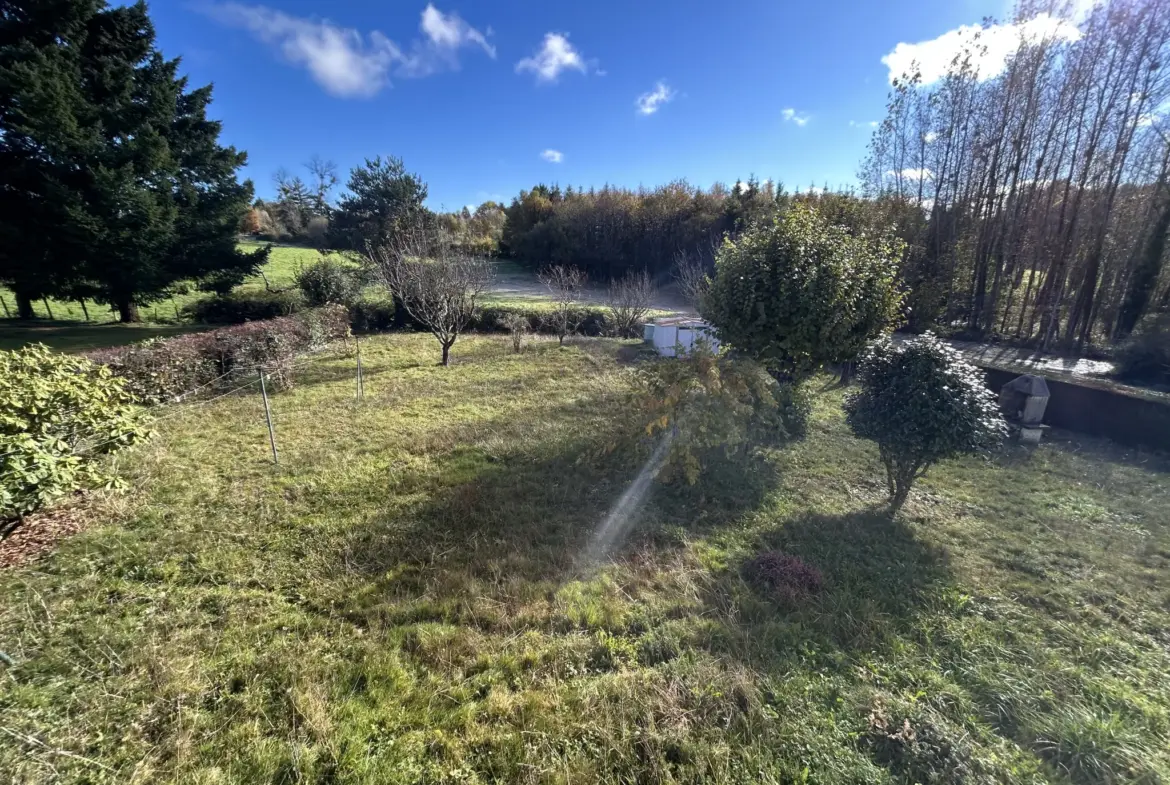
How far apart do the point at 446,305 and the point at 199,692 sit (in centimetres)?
918

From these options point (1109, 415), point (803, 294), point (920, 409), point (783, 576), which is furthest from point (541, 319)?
point (1109, 415)

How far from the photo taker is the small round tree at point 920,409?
3.99 meters

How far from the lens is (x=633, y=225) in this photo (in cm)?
2859

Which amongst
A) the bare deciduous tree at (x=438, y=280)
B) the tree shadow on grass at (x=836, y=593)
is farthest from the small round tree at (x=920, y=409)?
the bare deciduous tree at (x=438, y=280)

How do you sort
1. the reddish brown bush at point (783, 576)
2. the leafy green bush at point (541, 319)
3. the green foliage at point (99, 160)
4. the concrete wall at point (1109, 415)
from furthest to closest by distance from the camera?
the leafy green bush at point (541, 319), the green foliage at point (99, 160), the concrete wall at point (1109, 415), the reddish brown bush at point (783, 576)

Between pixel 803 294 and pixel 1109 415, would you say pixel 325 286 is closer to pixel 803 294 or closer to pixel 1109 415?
pixel 803 294

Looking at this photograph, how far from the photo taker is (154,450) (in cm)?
513

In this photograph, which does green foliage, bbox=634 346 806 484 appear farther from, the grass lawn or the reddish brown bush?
the reddish brown bush

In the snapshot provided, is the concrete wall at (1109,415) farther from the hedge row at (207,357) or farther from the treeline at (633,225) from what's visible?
the treeline at (633,225)

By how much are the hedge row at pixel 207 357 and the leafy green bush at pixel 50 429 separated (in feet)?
5.19

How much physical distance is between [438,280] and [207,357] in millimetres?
4827

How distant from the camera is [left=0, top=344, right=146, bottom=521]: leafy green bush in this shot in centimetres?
283

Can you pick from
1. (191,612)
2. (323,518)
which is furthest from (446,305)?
(191,612)

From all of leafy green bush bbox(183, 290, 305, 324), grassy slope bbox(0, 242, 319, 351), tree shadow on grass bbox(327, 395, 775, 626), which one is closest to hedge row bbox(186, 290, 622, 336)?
leafy green bush bbox(183, 290, 305, 324)
